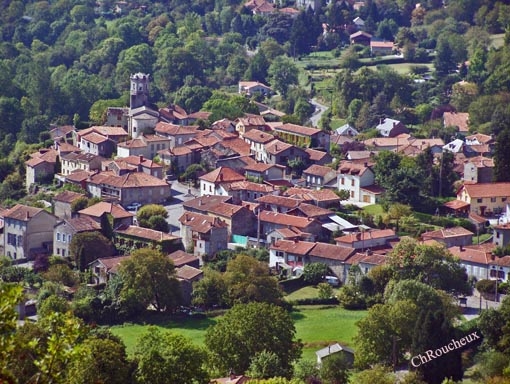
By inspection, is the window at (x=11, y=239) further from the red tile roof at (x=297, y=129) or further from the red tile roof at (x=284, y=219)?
the red tile roof at (x=297, y=129)

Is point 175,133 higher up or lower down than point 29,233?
higher up

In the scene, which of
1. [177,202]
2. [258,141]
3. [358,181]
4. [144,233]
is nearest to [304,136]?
[258,141]

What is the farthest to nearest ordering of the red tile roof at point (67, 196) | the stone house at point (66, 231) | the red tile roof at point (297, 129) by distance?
the red tile roof at point (297, 129) < the red tile roof at point (67, 196) < the stone house at point (66, 231)

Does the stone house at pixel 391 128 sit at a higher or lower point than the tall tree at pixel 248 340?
lower

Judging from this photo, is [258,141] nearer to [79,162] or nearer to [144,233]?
[79,162]

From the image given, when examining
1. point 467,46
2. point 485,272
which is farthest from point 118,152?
point 467,46

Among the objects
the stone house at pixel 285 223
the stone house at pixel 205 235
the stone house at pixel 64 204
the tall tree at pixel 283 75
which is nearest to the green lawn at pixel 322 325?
the stone house at pixel 285 223

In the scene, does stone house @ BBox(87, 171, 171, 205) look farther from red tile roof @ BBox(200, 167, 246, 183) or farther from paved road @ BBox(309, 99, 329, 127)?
paved road @ BBox(309, 99, 329, 127)
